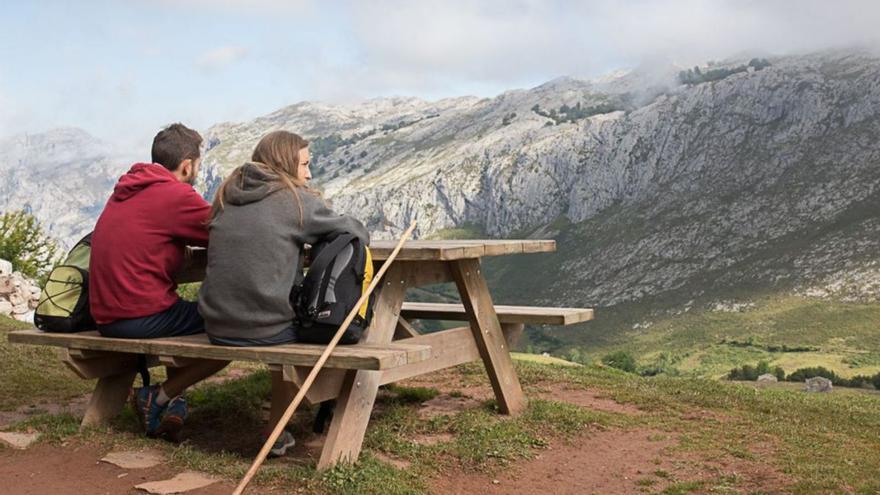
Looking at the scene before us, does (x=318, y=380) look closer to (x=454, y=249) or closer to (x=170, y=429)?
(x=454, y=249)

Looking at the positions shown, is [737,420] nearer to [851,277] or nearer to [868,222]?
[851,277]

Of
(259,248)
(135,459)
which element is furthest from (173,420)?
(259,248)

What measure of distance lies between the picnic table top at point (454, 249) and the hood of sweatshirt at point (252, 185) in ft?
4.07

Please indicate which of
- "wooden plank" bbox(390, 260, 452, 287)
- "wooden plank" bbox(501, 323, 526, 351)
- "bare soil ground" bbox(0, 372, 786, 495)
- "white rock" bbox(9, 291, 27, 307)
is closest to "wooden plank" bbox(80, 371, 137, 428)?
"bare soil ground" bbox(0, 372, 786, 495)

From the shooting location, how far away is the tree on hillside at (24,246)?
1656 inches

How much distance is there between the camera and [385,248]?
284 inches

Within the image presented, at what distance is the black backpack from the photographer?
6020 mm

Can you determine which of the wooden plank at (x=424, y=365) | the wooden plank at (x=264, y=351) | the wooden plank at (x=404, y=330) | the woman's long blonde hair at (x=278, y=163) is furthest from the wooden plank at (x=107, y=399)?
the wooden plank at (x=404, y=330)

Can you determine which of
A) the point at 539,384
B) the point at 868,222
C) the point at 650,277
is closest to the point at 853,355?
the point at 868,222

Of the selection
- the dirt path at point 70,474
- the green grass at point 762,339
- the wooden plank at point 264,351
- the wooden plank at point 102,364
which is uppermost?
the wooden plank at point 264,351

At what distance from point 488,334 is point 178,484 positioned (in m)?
3.47

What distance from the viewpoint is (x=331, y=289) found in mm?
6043

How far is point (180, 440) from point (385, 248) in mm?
2584

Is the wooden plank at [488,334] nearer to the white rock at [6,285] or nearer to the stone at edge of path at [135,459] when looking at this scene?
the stone at edge of path at [135,459]
